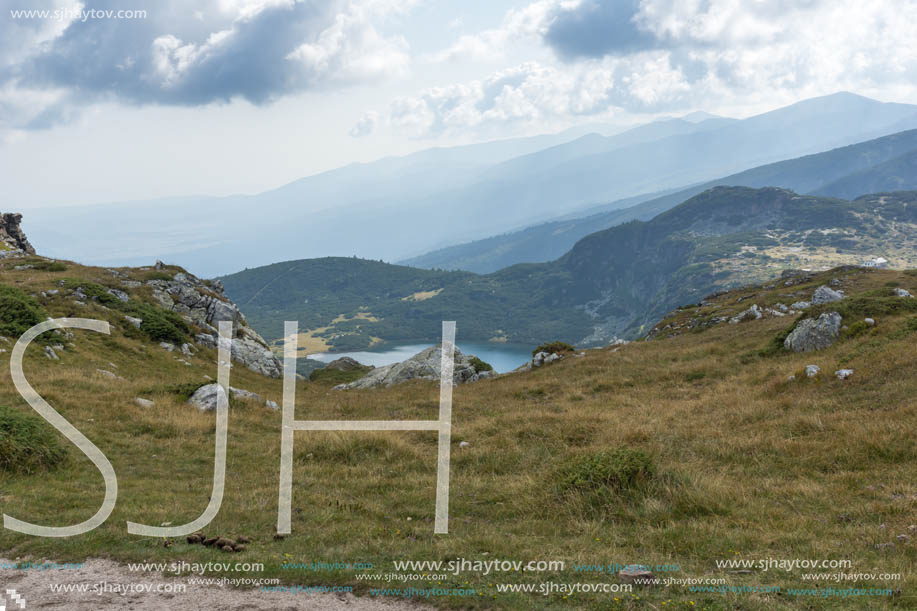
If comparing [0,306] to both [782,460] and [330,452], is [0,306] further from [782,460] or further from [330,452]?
[782,460]

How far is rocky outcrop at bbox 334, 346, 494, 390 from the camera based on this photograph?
45.7 meters

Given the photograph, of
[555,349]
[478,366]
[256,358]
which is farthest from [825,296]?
[256,358]

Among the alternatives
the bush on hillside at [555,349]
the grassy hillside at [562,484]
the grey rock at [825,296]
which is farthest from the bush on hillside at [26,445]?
the grey rock at [825,296]

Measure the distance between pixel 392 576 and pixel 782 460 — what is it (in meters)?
9.94

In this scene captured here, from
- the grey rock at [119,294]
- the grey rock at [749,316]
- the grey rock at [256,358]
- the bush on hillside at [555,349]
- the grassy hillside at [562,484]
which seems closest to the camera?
the grassy hillside at [562,484]

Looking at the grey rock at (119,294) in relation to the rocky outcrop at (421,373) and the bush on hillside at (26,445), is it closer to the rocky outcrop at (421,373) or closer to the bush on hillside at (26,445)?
the rocky outcrop at (421,373)

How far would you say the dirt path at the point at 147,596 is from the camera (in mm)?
6398

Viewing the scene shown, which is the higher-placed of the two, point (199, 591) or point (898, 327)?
point (898, 327)

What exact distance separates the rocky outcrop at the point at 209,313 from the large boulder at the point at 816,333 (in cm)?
4174

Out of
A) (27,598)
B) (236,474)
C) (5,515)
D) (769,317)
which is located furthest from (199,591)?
(769,317)

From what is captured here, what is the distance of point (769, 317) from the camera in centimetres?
4409

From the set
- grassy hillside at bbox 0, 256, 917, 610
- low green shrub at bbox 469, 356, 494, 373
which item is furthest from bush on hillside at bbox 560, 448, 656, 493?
low green shrub at bbox 469, 356, 494, 373

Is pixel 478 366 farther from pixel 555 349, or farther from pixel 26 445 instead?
pixel 26 445

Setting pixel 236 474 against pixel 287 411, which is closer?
pixel 236 474
